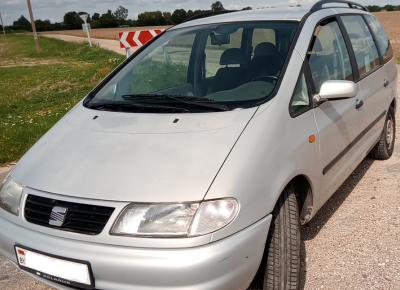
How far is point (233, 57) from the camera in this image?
3.14m

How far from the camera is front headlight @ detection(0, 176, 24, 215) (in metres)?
2.26

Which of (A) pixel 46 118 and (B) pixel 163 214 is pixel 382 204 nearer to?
(B) pixel 163 214

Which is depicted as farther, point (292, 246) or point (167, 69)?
point (167, 69)

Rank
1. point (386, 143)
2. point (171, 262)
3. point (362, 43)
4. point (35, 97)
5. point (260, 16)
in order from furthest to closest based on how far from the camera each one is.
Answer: point (35, 97)
point (386, 143)
point (362, 43)
point (260, 16)
point (171, 262)

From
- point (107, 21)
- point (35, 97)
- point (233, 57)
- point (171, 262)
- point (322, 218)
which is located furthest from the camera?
point (107, 21)

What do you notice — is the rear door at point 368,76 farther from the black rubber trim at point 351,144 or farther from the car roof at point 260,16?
the car roof at point 260,16

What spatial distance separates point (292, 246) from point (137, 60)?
198 cm

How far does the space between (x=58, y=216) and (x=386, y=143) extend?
371 centimetres

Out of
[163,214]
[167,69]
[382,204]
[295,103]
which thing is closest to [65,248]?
[163,214]

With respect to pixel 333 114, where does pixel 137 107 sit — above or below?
above

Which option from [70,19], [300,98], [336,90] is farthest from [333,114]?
[70,19]

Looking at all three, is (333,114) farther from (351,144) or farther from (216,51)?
(216,51)

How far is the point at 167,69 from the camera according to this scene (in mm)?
3682

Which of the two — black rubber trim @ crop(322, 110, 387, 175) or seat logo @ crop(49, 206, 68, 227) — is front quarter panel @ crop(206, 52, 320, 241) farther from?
seat logo @ crop(49, 206, 68, 227)
